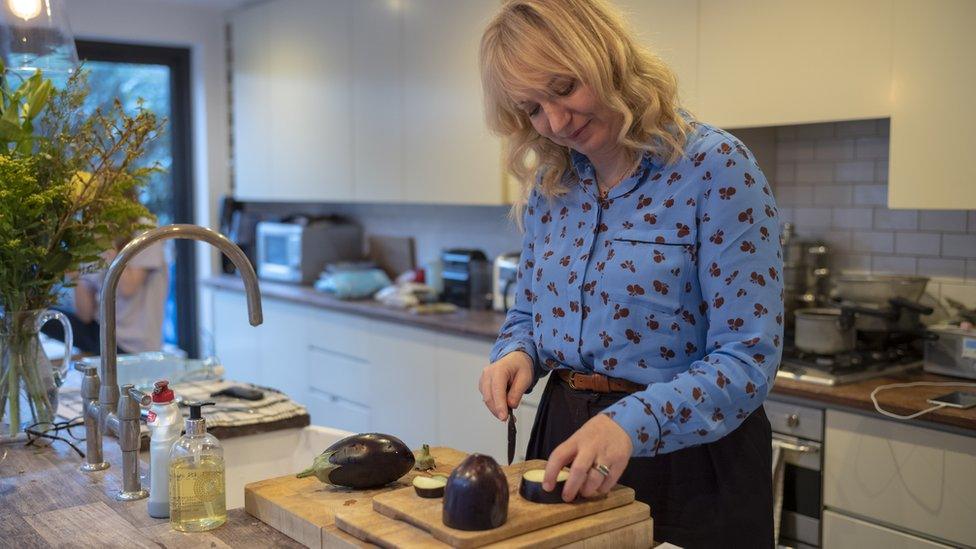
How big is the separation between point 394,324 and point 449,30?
1.18 m

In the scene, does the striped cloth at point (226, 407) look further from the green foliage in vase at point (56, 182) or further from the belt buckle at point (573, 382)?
the belt buckle at point (573, 382)

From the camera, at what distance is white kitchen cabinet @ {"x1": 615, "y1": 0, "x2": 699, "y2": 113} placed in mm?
2916

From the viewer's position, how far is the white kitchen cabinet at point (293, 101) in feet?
14.7

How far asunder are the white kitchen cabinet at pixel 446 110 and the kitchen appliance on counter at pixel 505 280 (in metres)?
0.22

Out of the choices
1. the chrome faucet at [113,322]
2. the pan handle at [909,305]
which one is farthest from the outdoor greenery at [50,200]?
the pan handle at [909,305]

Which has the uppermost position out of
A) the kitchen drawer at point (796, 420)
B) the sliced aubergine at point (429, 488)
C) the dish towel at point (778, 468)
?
the sliced aubergine at point (429, 488)

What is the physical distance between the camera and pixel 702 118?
9.54 ft

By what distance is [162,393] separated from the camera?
4.75 ft

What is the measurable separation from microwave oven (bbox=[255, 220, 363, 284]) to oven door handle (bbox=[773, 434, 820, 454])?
281 cm

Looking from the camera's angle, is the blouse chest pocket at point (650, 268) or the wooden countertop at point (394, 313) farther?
the wooden countertop at point (394, 313)

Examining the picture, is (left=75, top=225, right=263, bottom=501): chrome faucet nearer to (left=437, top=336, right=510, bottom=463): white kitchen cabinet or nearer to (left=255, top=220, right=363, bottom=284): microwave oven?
(left=437, top=336, right=510, bottom=463): white kitchen cabinet

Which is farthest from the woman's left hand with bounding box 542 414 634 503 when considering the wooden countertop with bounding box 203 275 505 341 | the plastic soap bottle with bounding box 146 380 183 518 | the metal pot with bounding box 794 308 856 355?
the wooden countertop with bounding box 203 275 505 341

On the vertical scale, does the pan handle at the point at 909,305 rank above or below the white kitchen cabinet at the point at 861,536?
above

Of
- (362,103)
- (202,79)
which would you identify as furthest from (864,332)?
(202,79)
